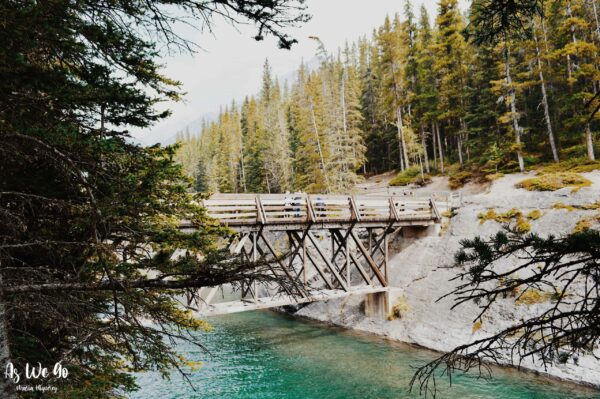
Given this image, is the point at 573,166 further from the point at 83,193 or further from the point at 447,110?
the point at 83,193

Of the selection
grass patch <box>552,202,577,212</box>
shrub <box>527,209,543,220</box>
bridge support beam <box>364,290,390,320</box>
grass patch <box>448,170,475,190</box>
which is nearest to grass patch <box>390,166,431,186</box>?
grass patch <box>448,170,475,190</box>

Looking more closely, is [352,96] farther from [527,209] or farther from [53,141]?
[53,141]

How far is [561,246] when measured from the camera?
2807 millimetres

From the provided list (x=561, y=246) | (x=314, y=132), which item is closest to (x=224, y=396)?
(x=561, y=246)

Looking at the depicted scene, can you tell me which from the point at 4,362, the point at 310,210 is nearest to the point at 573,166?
the point at 310,210

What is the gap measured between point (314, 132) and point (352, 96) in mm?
9219

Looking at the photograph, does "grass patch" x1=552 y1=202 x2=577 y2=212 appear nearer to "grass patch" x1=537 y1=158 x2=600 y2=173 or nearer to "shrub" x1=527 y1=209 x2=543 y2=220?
"shrub" x1=527 y1=209 x2=543 y2=220

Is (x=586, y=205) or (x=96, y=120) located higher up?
(x=96, y=120)

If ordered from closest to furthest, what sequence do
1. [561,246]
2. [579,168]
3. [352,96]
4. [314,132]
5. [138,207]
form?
1. [561,246]
2. [138,207]
3. [579,168]
4. [314,132]
5. [352,96]

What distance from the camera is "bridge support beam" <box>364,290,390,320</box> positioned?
707 inches

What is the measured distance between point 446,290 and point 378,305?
3.33 meters

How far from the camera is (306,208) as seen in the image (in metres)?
15.1

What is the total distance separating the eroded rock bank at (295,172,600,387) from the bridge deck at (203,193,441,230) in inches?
77.0

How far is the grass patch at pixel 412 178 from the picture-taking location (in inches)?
1462
